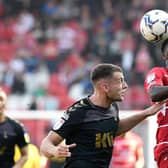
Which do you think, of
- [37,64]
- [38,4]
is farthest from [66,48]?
[38,4]

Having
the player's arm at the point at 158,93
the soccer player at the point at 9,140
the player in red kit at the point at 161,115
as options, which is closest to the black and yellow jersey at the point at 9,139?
the soccer player at the point at 9,140

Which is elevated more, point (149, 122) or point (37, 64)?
point (37, 64)

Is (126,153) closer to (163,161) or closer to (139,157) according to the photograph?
(139,157)

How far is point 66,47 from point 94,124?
11507 mm

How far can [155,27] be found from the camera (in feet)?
20.7

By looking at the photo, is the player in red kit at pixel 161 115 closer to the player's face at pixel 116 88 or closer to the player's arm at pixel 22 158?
the player's face at pixel 116 88

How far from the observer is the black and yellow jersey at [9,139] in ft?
27.0

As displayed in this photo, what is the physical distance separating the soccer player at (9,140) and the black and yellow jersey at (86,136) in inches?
86.0

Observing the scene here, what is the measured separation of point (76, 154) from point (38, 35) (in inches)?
495

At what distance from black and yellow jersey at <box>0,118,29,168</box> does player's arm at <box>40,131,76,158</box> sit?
7.56ft

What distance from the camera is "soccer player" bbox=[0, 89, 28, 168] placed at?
8.20 meters

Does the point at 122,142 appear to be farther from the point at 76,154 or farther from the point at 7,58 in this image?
the point at 7,58

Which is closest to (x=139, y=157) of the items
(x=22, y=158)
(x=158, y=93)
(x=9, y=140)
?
(x=22, y=158)

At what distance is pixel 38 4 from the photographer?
19625mm
